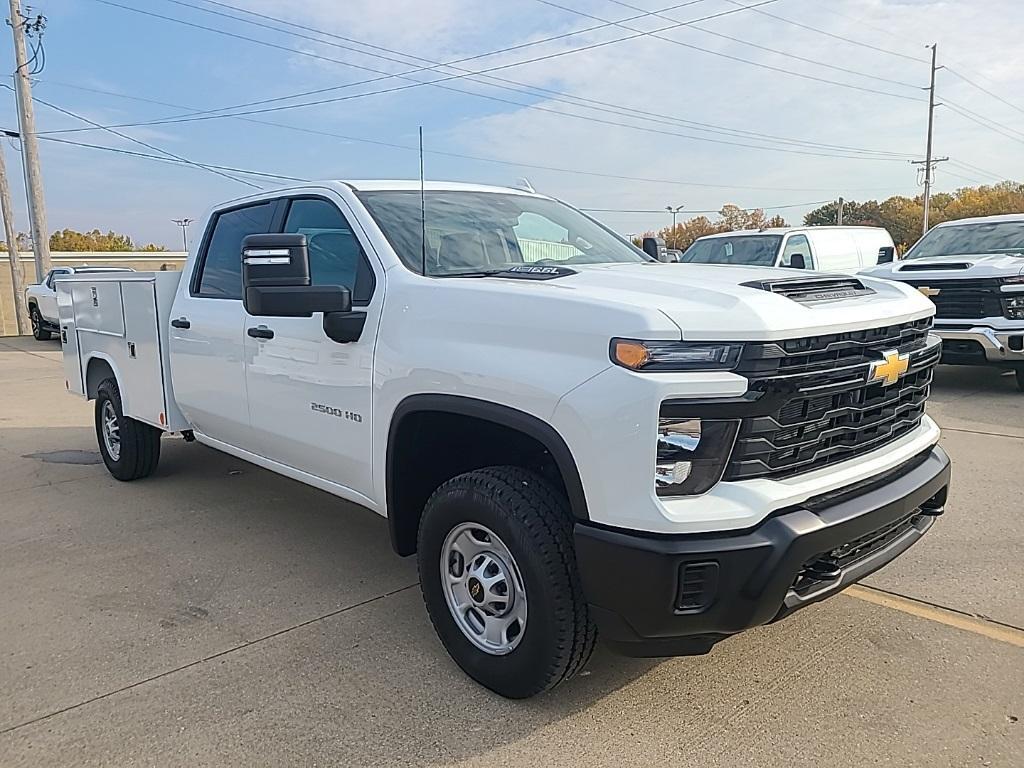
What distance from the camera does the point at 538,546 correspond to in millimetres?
2676

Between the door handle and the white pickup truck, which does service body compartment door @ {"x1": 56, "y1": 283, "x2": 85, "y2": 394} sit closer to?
the white pickup truck

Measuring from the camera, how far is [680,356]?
2.41m

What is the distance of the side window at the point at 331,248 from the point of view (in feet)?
11.6

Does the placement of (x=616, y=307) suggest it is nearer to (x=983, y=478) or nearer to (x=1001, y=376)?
(x=983, y=478)

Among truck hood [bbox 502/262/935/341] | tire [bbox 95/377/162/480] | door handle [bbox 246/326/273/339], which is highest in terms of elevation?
truck hood [bbox 502/262/935/341]

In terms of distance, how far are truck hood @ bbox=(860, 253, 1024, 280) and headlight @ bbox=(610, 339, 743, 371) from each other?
7309mm

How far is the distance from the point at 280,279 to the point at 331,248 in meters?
0.77

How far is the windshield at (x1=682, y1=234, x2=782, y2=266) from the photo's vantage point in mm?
12344

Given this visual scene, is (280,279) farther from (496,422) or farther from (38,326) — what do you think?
(38,326)

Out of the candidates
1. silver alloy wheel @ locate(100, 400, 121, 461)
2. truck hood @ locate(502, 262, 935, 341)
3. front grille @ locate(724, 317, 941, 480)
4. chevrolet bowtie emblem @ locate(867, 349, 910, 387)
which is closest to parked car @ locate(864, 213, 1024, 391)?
truck hood @ locate(502, 262, 935, 341)

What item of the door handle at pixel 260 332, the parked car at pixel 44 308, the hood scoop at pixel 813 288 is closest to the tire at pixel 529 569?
the hood scoop at pixel 813 288

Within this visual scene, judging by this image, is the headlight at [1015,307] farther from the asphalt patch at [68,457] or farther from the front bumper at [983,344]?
the asphalt patch at [68,457]

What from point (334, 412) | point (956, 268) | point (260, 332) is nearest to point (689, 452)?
point (334, 412)

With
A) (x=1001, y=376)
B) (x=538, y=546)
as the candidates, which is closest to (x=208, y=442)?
(x=538, y=546)
